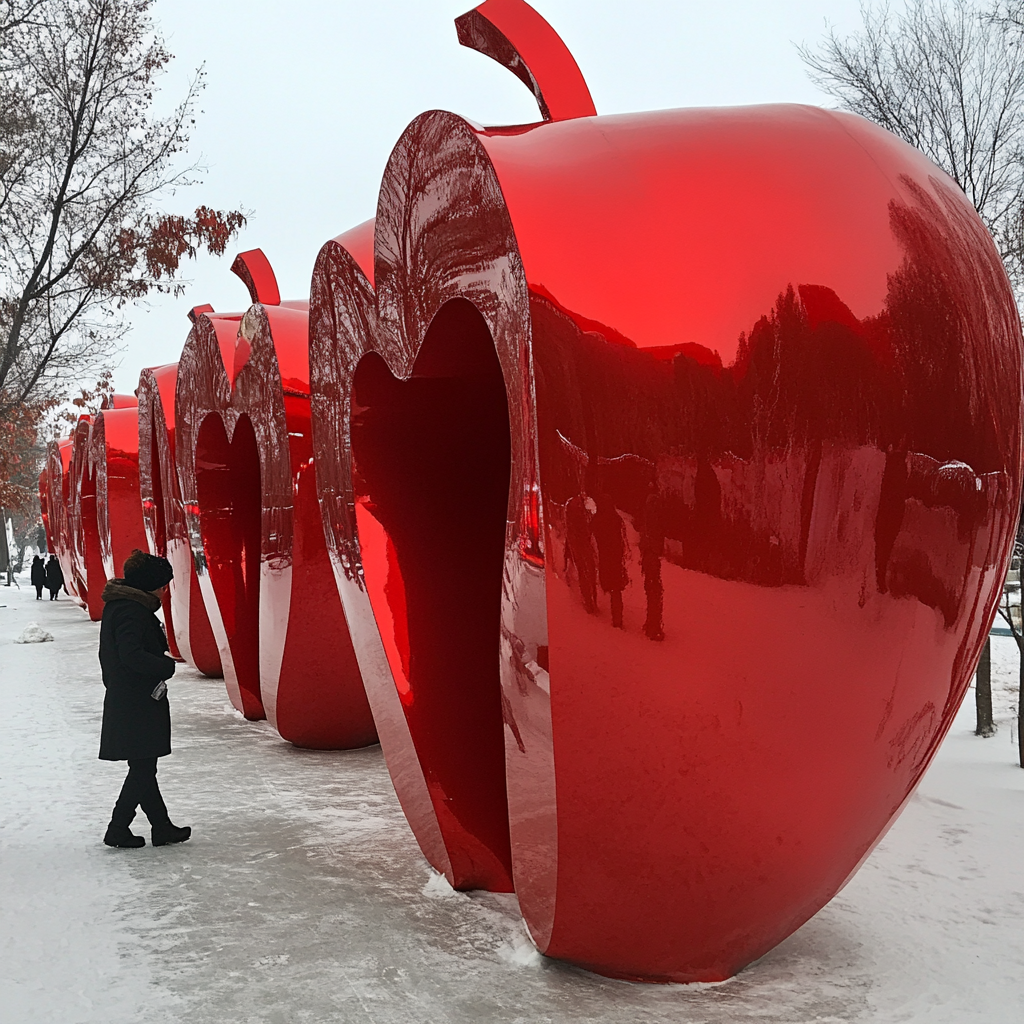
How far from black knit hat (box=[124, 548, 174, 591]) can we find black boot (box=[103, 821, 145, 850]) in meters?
1.34

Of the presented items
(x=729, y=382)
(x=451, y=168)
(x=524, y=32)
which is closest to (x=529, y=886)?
(x=729, y=382)

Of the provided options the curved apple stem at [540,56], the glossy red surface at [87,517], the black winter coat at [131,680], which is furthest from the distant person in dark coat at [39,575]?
the curved apple stem at [540,56]

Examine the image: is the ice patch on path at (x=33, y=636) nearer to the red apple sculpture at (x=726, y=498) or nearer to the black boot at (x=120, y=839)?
the black boot at (x=120, y=839)

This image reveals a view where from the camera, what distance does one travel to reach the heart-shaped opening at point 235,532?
10453 mm

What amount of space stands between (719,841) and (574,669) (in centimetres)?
79

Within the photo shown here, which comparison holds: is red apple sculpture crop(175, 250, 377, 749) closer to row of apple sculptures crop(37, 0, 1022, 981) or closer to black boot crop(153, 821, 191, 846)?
black boot crop(153, 821, 191, 846)

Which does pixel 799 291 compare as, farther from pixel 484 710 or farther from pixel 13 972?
pixel 13 972

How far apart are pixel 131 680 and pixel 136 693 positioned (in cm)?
8

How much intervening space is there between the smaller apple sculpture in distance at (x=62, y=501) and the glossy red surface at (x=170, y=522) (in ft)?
32.7

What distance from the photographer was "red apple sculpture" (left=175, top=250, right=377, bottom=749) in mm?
8391

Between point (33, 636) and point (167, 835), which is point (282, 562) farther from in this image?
A: point (33, 636)

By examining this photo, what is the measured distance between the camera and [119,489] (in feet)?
58.7

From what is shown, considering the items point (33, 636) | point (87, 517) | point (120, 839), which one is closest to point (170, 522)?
point (33, 636)

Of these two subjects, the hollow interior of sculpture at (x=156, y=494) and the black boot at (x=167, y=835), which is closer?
the black boot at (x=167, y=835)
